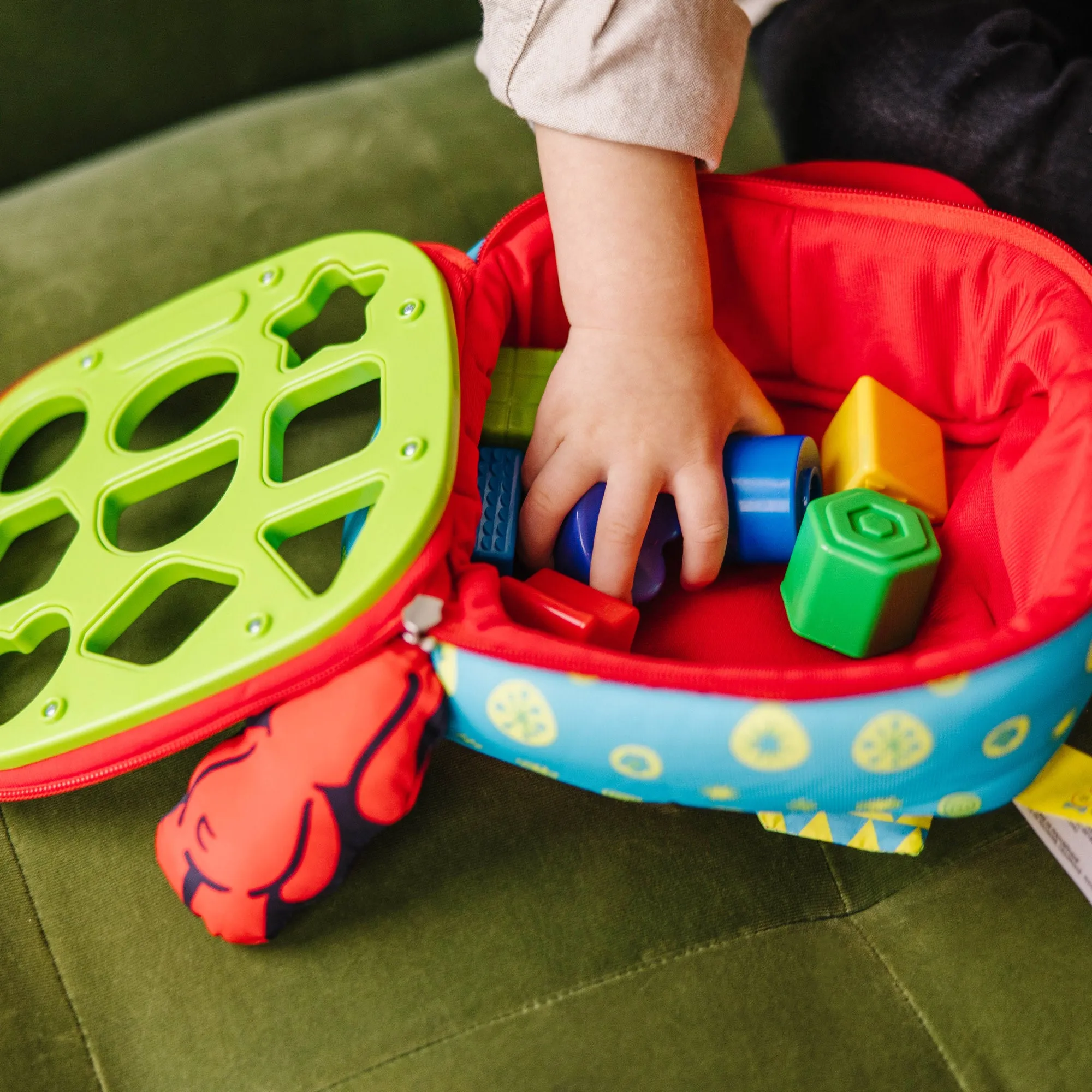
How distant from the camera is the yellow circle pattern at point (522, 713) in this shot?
1.41 ft

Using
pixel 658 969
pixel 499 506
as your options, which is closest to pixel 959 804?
pixel 658 969

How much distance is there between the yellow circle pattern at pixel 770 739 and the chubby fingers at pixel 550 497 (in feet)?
0.52

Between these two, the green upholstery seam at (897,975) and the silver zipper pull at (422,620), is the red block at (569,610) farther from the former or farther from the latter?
the green upholstery seam at (897,975)

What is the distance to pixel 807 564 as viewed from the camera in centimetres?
48

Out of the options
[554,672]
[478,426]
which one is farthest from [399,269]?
[554,672]

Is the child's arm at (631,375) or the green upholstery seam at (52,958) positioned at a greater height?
the child's arm at (631,375)

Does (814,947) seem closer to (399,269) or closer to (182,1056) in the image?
(182,1056)

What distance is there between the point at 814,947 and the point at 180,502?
411mm

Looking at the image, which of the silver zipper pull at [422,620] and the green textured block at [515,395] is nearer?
the silver zipper pull at [422,620]

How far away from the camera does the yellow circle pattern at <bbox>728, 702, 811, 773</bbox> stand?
1.34 ft

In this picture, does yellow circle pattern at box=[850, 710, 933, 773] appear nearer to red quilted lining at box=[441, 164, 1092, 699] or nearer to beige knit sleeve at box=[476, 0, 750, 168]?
red quilted lining at box=[441, 164, 1092, 699]

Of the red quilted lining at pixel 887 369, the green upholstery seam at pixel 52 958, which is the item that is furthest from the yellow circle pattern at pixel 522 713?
the green upholstery seam at pixel 52 958

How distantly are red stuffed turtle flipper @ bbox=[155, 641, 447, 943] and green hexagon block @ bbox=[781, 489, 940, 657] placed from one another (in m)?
0.18

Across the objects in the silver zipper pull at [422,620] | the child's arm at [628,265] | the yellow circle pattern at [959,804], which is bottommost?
the yellow circle pattern at [959,804]
